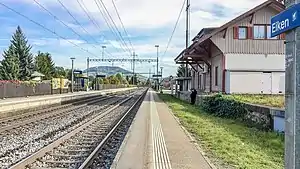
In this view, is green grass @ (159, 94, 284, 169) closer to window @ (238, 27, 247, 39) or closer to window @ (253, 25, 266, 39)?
window @ (238, 27, 247, 39)

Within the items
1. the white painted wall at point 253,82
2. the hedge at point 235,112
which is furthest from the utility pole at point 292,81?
the white painted wall at point 253,82

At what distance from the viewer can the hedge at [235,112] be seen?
50.7 ft

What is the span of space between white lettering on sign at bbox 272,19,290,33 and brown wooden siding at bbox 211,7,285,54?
1070 inches

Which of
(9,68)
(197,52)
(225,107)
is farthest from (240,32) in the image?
(9,68)

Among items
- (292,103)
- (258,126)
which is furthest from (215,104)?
(292,103)

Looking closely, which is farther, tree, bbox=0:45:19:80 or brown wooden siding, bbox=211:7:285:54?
tree, bbox=0:45:19:80

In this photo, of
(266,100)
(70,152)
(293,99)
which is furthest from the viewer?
(266,100)

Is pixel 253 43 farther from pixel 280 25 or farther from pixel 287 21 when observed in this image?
pixel 287 21

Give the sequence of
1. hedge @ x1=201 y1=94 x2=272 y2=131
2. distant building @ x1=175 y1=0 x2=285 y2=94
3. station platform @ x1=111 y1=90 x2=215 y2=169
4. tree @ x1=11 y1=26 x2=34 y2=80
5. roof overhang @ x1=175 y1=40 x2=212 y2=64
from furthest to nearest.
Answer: tree @ x1=11 y1=26 x2=34 y2=80 → roof overhang @ x1=175 y1=40 x2=212 y2=64 → distant building @ x1=175 y1=0 x2=285 y2=94 → hedge @ x1=201 y1=94 x2=272 y2=131 → station platform @ x1=111 y1=90 x2=215 y2=169

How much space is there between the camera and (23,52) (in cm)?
7044

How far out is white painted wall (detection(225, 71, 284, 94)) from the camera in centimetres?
2983

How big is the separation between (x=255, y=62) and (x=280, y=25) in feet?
90.9

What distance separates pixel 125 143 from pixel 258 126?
7054mm

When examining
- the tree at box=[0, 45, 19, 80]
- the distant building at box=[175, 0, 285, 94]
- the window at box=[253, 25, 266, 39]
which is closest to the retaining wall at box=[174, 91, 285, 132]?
the distant building at box=[175, 0, 285, 94]
